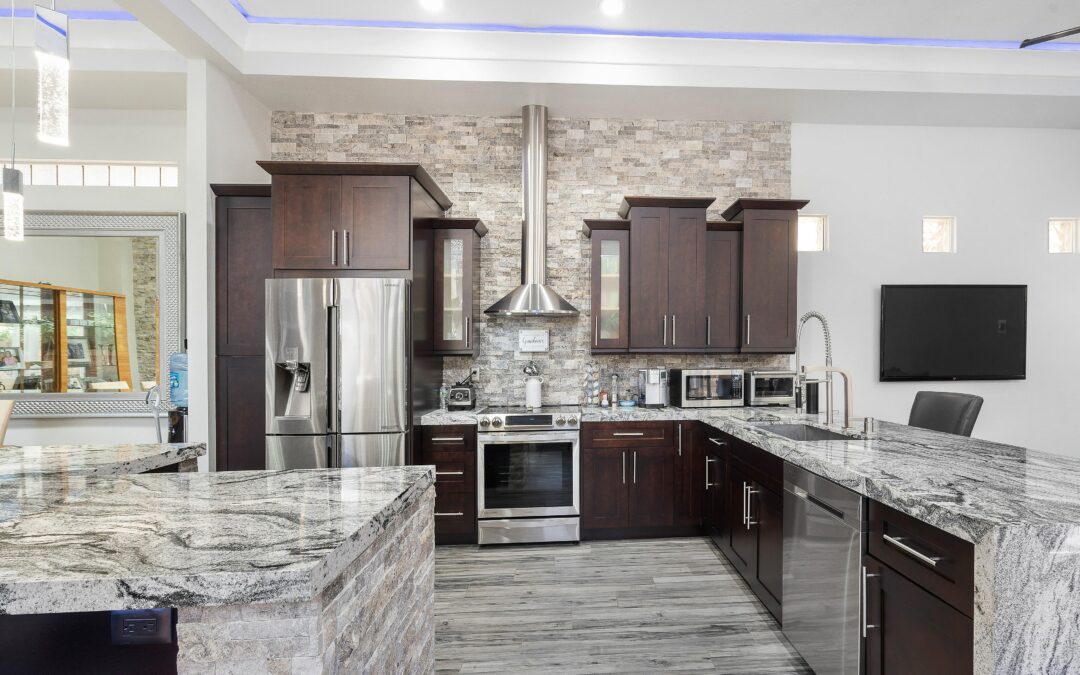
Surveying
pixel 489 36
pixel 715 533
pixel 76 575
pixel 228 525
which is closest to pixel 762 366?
pixel 715 533

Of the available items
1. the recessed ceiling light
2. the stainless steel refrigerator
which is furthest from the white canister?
the recessed ceiling light

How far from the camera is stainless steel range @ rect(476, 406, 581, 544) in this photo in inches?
144

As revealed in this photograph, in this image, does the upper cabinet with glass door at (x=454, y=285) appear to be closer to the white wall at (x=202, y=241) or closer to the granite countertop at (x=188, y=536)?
the white wall at (x=202, y=241)

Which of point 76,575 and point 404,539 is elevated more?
point 76,575

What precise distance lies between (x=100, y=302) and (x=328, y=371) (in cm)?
236

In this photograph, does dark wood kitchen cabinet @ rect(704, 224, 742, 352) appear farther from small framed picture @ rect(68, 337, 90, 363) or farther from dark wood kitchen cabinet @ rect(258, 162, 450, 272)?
small framed picture @ rect(68, 337, 90, 363)

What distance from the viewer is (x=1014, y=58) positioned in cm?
395

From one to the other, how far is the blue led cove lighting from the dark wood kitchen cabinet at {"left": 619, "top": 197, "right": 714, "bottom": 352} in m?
1.21

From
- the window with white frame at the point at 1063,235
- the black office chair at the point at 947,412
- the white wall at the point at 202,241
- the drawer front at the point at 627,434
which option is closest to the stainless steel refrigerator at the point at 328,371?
the white wall at the point at 202,241

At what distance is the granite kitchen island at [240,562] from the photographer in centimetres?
91

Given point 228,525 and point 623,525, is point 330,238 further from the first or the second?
point 623,525

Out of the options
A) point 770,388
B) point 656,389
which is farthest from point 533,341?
point 770,388

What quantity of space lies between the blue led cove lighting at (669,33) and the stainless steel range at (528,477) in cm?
283

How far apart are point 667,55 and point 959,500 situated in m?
3.48
